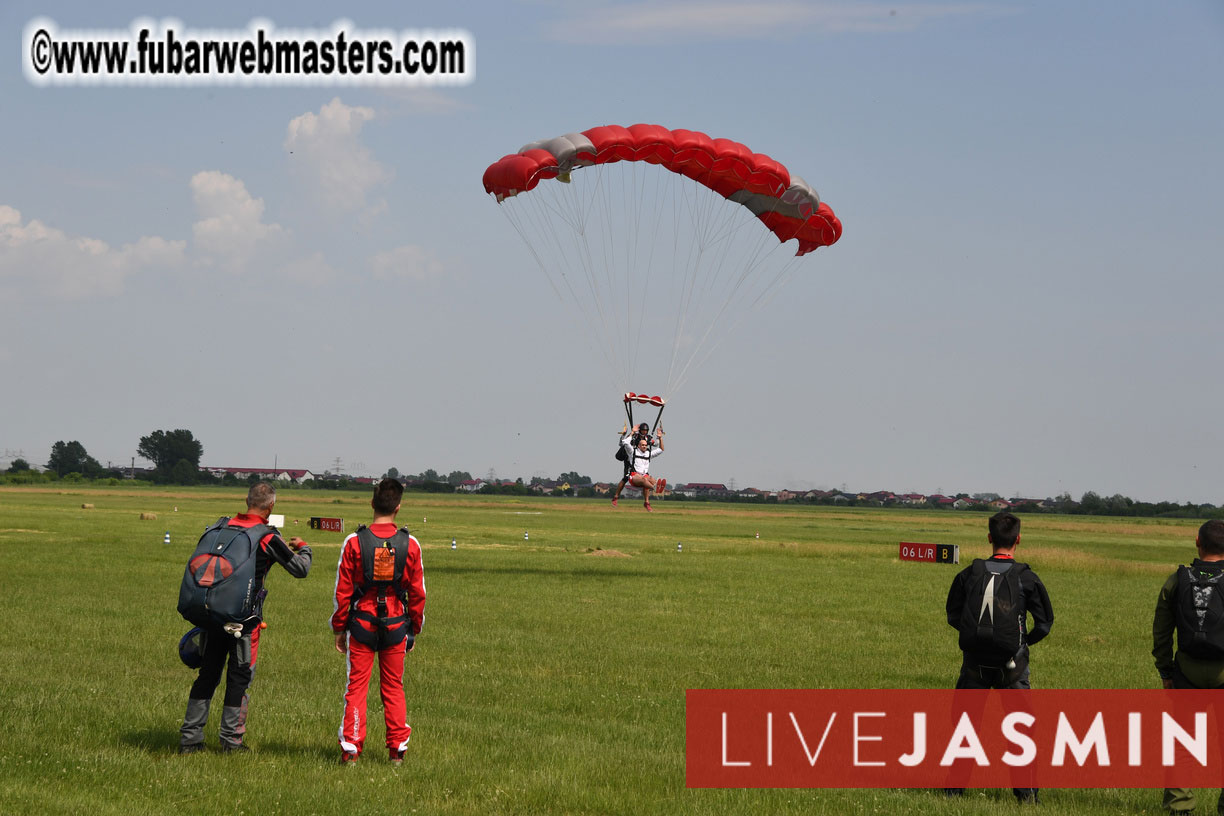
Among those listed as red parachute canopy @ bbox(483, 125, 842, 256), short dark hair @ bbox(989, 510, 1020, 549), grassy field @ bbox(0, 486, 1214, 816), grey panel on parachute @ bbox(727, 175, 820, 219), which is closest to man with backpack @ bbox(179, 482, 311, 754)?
grassy field @ bbox(0, 486, 1214, 816)

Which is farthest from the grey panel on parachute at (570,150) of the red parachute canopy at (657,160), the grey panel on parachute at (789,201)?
the grey panel on parachute at (789,201)

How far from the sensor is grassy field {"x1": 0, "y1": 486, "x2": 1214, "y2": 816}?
8.33 metres

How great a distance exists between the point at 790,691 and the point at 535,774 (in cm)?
631

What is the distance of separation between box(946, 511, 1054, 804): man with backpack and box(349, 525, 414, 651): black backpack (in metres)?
4.36

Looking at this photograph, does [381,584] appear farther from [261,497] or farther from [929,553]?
[929,553]

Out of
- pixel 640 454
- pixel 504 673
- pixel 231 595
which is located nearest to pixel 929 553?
pixel 640 454

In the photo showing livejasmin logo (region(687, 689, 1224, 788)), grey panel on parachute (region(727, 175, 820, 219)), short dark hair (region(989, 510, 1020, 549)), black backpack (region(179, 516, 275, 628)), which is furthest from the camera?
grey panel on parachute (region(727, 175, 820, 219))

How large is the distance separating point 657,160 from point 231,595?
60.7ft

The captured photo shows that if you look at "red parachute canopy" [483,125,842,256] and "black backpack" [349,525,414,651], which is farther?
"red parachute canopy" [483,125,842,256]

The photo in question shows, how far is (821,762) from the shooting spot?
1038 centimetres

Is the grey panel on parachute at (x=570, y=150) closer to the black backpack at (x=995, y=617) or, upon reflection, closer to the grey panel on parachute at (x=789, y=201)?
the grey panel on parachute at (x=789, y=201)

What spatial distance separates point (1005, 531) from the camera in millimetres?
8633

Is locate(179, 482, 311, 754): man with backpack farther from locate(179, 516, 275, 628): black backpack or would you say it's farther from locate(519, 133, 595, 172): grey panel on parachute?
locate(519, 133, 595, 172): grey panel on parachute

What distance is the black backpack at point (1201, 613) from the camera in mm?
8117
